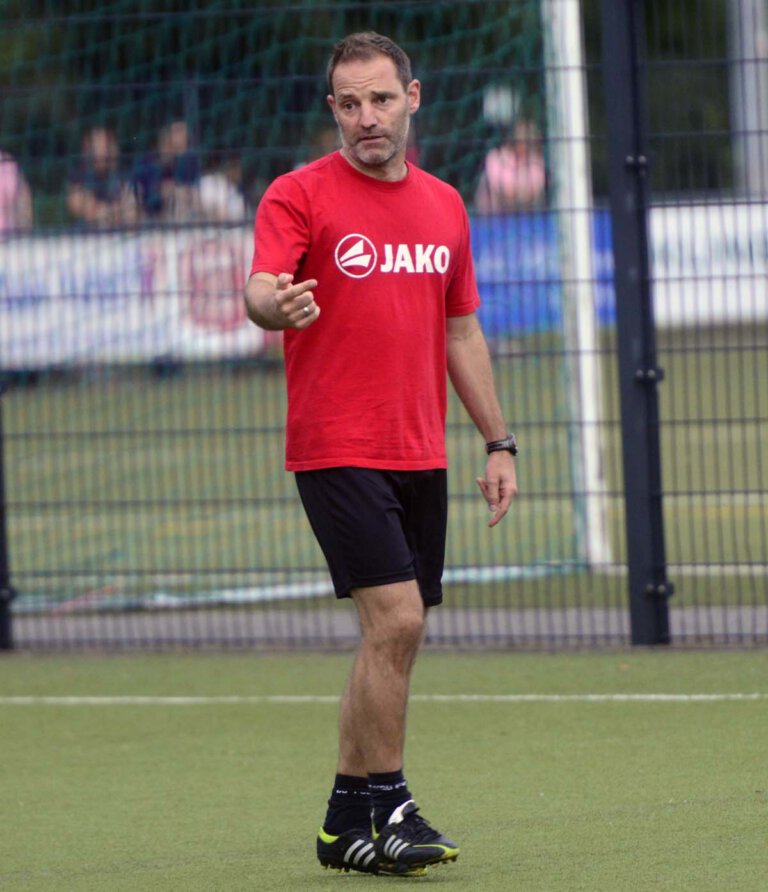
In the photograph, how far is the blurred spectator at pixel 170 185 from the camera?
8.54 m

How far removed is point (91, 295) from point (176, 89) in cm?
98

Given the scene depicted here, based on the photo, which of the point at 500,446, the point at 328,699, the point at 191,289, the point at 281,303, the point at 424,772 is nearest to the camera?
the point at 281,303

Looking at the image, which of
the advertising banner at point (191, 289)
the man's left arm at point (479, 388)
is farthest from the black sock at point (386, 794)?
the advertising banner at point (191, 289)

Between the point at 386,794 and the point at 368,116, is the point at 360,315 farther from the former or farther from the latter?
the point at 386,794

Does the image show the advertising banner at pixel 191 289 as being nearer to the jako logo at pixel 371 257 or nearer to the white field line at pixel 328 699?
the white field line at pixel 328 699

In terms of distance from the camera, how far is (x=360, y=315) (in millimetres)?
4758

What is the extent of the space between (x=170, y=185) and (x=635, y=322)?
83.2 inches

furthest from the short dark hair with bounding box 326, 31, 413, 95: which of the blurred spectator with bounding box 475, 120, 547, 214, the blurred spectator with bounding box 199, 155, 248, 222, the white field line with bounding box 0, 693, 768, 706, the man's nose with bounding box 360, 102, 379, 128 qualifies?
the blurred spectator with bounding box 199, 155, 248, 222

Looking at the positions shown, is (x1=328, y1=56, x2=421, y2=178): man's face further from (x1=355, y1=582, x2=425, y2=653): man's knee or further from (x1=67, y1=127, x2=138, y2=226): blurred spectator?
(x1=67, y1=127, x2=138, y2=226): blurred spectator

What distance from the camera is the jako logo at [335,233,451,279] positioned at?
475 cm

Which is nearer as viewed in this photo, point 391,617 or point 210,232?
point 391,617

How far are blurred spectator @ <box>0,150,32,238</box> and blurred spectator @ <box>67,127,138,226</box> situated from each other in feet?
0.65

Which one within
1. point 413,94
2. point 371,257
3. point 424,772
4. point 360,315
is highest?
point 413,94

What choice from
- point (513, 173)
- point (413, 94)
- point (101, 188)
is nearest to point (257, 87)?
point (101, 188)
